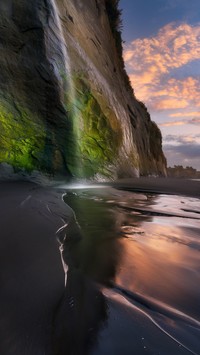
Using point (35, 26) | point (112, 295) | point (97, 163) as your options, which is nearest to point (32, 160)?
point (97, 163)

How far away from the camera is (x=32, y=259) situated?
1363mm

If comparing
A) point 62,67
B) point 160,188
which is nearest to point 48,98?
point 62,67

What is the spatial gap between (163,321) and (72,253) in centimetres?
75

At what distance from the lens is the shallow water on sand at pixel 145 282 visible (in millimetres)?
770

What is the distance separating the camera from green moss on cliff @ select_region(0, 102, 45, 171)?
5.39m

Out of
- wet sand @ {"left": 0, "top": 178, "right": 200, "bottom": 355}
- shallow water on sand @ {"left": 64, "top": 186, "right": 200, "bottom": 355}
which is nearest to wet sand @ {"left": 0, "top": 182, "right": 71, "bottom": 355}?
wet sand @ {"left": 0, "top": 178, "right": 200, "bottom": 355}

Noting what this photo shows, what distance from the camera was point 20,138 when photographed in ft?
18.8

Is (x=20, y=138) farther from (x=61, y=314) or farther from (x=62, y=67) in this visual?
(x=61, y=314)

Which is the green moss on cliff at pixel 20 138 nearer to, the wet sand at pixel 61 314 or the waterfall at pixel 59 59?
the waterfall at pixel 59 59

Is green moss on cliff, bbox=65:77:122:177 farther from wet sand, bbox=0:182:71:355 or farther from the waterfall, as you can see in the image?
wet sand, bbox=0:182:71:355

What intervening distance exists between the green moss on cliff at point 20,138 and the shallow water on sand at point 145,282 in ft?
12.1

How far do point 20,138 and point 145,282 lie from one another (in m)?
5.24

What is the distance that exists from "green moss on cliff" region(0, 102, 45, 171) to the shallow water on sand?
370 cm

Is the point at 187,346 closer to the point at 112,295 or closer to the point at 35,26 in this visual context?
the point at 112,295
